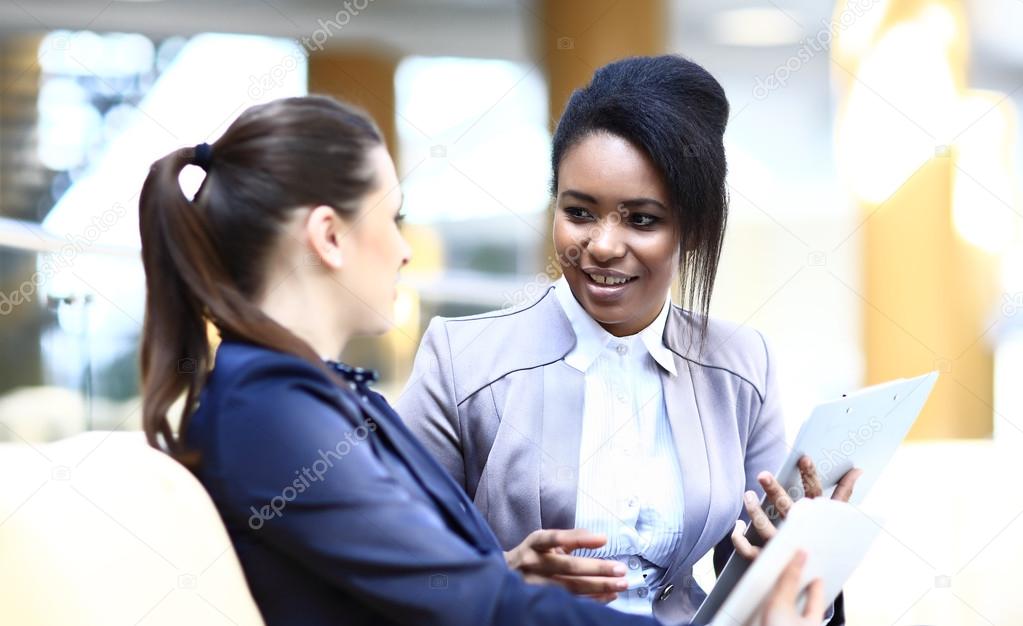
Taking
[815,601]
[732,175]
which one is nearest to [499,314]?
[815,601]

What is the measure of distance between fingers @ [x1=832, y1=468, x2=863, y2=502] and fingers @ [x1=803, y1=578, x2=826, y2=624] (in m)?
0.32

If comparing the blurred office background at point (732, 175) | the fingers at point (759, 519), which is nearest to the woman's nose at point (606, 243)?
the fingers at point (759, 519)

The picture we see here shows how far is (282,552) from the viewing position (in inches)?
39.0

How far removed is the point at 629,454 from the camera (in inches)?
60.6

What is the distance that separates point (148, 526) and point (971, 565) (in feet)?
11.1

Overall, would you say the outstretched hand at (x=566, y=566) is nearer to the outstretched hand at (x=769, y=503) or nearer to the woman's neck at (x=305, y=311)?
the outstretched hand at (x=769, y=503)

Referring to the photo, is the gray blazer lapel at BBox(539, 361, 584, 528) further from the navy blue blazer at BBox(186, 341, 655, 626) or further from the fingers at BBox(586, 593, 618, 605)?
the navy blue blazer at BBox(186, 341, 655, 626)

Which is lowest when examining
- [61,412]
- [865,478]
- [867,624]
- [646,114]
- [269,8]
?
[61,412]

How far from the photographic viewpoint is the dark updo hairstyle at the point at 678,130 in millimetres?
1493

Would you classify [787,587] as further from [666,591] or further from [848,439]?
[666,591]

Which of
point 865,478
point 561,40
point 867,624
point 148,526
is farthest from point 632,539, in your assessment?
point 561,40

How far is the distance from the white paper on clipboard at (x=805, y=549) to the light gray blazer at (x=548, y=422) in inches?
15.4

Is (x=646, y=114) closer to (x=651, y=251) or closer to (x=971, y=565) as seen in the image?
(x=651, y=251)

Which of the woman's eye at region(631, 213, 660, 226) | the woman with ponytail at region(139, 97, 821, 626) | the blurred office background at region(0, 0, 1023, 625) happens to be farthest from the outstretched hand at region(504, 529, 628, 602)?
the blurred office background at region(0, 0, 1023, 625)
